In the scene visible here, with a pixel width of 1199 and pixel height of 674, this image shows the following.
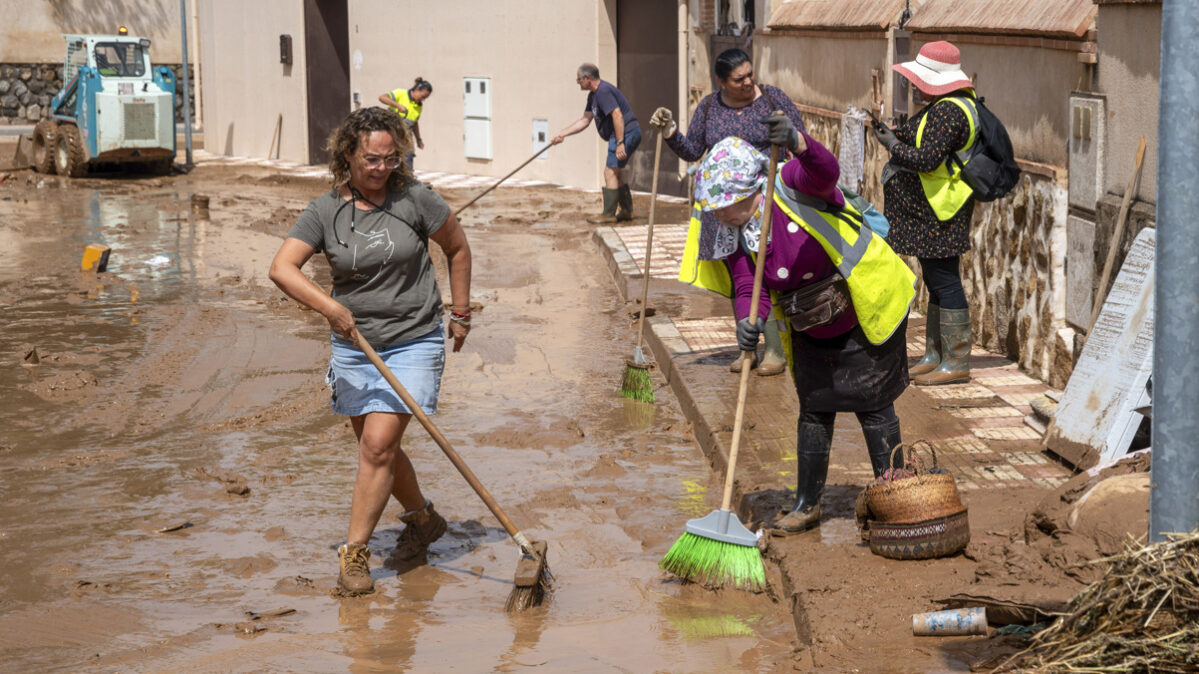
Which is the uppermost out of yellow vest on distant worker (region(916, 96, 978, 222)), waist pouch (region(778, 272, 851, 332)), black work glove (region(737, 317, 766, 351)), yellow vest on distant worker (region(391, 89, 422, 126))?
yellow vest on distant worker (region(391, 89, 422, 126))

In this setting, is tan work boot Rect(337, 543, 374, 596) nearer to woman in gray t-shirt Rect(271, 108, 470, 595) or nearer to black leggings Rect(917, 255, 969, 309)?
woman in gray t-shirt Rect(271, 108, 470, 595)

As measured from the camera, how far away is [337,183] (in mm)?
5285

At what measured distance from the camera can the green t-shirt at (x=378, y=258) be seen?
5098 mm

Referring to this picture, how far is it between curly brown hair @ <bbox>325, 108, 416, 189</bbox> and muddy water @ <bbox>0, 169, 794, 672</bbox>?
1.53 metres

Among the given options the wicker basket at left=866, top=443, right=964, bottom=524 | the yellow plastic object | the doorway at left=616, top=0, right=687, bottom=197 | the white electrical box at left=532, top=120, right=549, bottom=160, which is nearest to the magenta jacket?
the wicker basket at left=866, top=443, right=964, bottom=524

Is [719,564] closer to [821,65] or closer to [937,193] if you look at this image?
[937,193]

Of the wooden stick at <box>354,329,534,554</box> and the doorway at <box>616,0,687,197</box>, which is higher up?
the doorway at <box>616,0,687,197</box>

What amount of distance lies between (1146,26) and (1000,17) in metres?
2.06

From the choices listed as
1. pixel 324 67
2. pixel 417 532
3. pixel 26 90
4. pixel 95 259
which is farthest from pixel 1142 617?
pixel 26 90

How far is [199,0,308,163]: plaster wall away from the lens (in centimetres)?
2611

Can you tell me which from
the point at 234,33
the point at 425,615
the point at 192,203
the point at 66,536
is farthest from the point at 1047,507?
the point at 234,33

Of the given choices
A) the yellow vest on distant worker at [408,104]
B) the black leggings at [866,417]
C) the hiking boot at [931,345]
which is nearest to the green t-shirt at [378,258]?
the black leggings at [866,417]

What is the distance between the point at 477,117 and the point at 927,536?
60.8ft

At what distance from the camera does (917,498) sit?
4.72 metres
